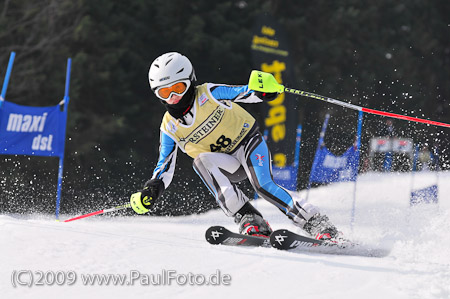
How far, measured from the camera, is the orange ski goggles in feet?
13.9

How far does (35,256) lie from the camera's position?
332cm

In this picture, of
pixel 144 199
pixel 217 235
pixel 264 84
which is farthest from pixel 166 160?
pixel 264 84

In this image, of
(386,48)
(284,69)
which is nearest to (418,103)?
(386,48)

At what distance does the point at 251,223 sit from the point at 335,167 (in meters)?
3.78

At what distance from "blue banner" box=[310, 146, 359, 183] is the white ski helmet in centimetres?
356

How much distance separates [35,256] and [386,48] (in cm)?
2094

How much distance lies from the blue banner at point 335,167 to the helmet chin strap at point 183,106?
3476mm

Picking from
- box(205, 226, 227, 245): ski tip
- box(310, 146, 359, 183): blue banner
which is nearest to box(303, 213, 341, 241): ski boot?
box(205, 226, 227, 245): ski tip

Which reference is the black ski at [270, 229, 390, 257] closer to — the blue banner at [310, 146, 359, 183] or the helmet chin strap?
the helmet chin strap

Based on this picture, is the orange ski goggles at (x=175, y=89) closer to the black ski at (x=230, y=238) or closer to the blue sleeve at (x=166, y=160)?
the blue sleeve at (x=166, y=160)

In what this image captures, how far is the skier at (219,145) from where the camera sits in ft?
14.0

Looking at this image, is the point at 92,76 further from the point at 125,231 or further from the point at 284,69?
the point at 125,231

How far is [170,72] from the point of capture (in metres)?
4.23

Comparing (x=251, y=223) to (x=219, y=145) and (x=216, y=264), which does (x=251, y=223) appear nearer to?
(x=219, y=145)
